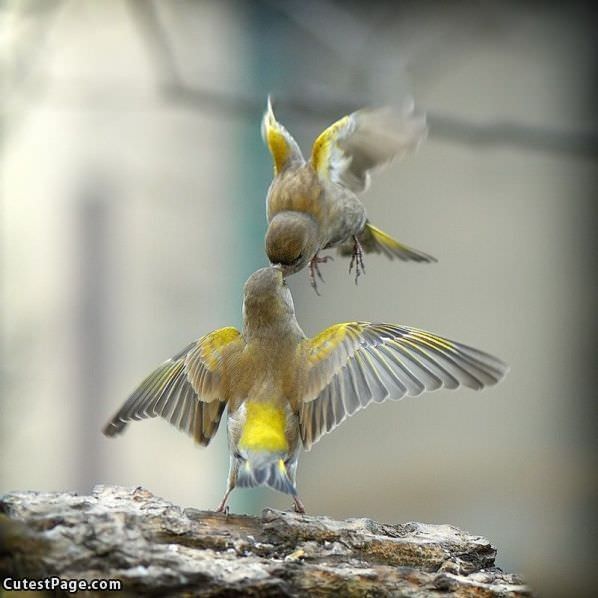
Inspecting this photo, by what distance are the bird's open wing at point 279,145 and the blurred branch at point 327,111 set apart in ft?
3.44

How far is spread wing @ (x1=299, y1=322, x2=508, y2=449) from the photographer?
3.51 metres

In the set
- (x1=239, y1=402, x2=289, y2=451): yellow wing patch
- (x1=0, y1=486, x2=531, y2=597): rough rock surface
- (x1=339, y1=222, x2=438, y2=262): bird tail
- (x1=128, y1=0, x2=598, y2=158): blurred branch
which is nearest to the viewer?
(x1=0, y1=486, x2=531, y2=597): rough rock surface

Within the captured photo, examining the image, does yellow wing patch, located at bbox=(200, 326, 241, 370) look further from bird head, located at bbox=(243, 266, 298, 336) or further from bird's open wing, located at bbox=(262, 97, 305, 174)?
bird's open wing, located at bbox=(262, 97, 305, 174)

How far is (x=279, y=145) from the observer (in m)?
4.66

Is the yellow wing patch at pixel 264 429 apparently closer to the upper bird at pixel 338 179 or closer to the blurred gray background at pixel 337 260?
the upper bird at pixel 338 179

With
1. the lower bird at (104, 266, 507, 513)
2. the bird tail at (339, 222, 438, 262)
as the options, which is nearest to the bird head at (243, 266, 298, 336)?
the lower bird at (104, 266, 507, 513)

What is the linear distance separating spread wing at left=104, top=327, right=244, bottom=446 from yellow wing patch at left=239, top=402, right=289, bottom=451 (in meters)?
0.17

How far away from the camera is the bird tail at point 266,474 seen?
10.8 ft

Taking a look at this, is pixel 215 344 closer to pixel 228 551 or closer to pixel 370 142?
pixel 228 551

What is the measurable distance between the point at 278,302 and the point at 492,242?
525 centimetres

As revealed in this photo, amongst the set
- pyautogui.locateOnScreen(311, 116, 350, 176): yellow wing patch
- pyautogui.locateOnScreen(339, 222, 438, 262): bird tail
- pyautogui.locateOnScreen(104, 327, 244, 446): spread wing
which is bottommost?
pyautogui.locateOnScreen(104, 327, 244, 446): spread wing

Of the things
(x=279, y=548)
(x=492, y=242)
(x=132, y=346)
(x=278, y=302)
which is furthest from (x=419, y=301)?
(x=279, y=548)

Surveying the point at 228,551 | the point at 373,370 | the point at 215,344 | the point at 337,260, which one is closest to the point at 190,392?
the point at 215,344

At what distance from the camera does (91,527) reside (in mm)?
2619
